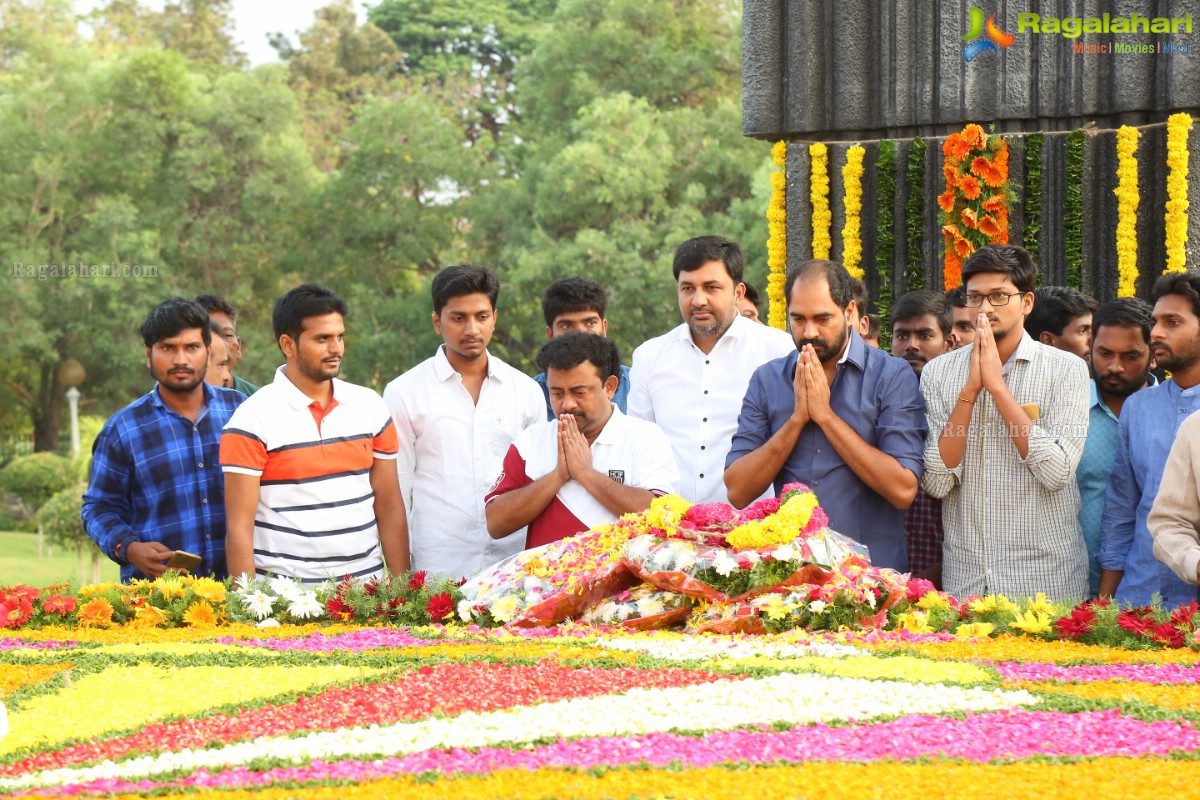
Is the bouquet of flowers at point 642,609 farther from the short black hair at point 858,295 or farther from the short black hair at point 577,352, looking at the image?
the short black hair at point 858,295

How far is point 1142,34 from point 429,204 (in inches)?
786

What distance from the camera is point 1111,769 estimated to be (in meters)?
3.04

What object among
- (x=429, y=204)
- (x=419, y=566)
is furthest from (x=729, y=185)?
(x=419, y=566)

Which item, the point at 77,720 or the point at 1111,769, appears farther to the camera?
the point at 77,720

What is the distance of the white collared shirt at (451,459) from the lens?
580cm

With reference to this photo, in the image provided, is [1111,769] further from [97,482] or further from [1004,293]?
[97,482]

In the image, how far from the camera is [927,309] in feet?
21.1

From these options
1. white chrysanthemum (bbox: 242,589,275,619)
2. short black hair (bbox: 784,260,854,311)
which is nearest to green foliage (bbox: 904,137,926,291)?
short black hair (bbox: 784,260,854,311)

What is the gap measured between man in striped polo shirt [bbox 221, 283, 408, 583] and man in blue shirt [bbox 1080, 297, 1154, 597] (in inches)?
101

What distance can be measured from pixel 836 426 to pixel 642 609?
916mm

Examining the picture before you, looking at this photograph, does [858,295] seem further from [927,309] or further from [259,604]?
[259,604]

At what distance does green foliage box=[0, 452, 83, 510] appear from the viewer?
2094 centimetres

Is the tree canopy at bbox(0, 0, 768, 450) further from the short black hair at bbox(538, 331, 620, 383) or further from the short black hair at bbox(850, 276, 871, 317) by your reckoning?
the short black hair at bbox(538, 331, 620, 383)

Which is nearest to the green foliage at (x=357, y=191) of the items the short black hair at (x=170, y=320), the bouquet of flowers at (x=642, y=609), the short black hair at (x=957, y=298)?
the short black hair at (x=957, y=298)
